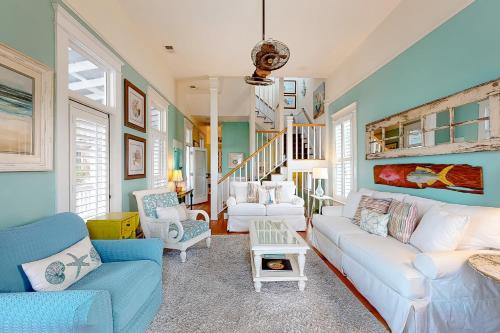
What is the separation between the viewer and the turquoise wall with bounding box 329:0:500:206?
2.04 m

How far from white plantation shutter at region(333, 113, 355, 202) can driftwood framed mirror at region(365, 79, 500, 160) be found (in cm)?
113

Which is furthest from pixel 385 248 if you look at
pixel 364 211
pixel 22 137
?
pixel 22 137

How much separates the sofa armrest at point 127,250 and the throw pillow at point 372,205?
2.50m

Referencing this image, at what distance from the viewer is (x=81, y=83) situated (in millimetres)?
2648

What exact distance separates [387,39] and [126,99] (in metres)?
3.90

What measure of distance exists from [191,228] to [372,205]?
8.04 feet

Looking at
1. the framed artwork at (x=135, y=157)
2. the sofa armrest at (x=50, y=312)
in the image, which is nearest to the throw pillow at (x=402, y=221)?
the sofa armrest at (x=50, y=312)

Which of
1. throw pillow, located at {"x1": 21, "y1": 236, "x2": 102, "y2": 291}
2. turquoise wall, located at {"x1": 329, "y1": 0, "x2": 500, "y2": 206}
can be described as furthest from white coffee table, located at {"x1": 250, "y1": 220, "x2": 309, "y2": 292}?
turquoise wall, located at {"x1": 329, "y1": 0, "x2": 500, "y2": 206}

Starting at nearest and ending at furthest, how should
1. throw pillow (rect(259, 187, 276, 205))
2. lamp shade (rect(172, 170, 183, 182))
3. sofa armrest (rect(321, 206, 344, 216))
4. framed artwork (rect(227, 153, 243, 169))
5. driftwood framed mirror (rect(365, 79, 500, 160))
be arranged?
1. driftwood framed mirror (rect(365, 79, 500, 160))
2. sofa armrest (rect(321, 206, 344, 216))
3. throw pillow (rect(259, 187, 276, 205))
4. lamp shade (rect(172, 170, 183, 182))
5. framed artwork (rect(227, 153, 243, 169))

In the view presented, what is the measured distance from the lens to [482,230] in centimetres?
188

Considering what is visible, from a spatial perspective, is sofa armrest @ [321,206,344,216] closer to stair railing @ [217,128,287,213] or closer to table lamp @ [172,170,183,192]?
stair railing @ [217,128,287,213]

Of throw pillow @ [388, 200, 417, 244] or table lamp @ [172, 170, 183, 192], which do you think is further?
table lamp @ [172, 170, 183, 192]

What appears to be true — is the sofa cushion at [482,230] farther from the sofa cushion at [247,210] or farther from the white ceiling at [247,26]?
the sofa cushion at [247,210]

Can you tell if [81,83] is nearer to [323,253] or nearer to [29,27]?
[29,27]
